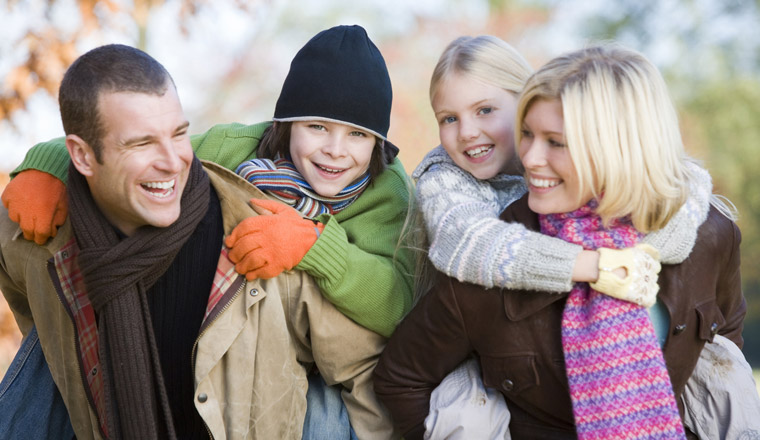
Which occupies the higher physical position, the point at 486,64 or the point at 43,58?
the point at 486,64

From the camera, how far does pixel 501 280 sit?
225 centimetres

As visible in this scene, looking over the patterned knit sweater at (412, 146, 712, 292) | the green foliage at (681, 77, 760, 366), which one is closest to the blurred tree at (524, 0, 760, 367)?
the green foliage at (681, 77, 760, 366)

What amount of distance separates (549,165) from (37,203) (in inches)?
67.1

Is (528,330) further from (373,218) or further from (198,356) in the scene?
(198,356)

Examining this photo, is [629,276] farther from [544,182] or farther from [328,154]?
[328,154]

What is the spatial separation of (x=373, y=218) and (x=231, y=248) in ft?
1.96

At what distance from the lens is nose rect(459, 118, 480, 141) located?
266 cm

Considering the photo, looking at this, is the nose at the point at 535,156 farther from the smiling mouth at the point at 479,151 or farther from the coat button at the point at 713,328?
the coat button at the point at 713,328

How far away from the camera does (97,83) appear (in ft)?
7.95

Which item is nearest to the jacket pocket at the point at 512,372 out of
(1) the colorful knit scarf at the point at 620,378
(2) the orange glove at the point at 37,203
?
(1) the colorful knit scarf at the point at 620,378

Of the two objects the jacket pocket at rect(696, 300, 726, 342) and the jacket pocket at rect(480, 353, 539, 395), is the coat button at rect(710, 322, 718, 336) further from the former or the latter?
the jacket pocket at rect(480, 353, 539, 395)

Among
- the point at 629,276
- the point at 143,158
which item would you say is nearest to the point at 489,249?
the point at 629,276

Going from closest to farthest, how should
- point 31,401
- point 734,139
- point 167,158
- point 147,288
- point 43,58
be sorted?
point 167,158 < point 147,288 < point 31,401 < point 43,58 < point 734,139

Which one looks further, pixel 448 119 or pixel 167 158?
pixel 448 119
